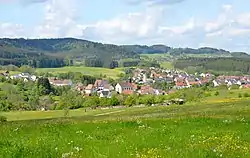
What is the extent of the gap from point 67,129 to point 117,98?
5707 inches

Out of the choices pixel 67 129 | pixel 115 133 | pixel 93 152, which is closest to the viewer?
pixel 93 152

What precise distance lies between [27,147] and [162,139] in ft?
19.6

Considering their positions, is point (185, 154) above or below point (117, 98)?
above

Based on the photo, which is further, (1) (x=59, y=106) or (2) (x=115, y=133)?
(1) (x=59, y=106)

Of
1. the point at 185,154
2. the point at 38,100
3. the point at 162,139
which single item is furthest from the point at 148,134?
the point at 38,100

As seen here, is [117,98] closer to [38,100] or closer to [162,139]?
[38,100]

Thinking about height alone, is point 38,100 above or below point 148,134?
below

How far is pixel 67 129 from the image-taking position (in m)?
25.1

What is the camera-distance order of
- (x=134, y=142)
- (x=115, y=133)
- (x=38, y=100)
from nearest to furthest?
(x=134, y=142) < (x=115, y=133) < (x=38, y=100)

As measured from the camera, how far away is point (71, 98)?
561 feet

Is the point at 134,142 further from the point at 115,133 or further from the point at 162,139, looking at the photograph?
the point at 115,133

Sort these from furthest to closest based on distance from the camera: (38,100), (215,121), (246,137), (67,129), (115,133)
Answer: (38,100)
(215,121)
(67,129)
(115,133)
(246,137)

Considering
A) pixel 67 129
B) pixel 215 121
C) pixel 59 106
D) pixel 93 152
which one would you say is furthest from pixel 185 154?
pixel 59 106

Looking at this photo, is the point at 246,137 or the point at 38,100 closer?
the point at 246,137
